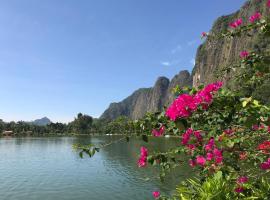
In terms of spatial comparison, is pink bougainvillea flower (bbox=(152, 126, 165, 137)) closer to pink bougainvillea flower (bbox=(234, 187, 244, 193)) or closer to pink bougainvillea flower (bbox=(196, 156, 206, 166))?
pink bougainvillea flower (bbox=(196, 156, 206, 166))

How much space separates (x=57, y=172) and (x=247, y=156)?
30.0m

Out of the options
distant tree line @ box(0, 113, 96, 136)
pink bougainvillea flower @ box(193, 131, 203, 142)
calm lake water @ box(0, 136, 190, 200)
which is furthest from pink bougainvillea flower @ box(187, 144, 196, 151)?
distant tree line @ box(0, 113, 96, 136)

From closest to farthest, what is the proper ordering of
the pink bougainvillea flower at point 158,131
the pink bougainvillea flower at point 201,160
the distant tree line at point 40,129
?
the pink bougainvillea flower at point 158,131 → the pink bougainvillea flower at point 201,160 → the distant tree line at point 40,129

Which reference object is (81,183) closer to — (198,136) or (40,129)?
(198,136)

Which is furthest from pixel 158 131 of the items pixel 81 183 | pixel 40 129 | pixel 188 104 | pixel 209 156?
pixel 40 129

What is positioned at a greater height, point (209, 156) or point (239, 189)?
point (209, 156)

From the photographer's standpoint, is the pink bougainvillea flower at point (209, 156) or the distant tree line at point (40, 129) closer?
the pink bougainvillea flower at point (209, 156)

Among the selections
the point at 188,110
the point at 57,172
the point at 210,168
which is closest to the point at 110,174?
the point at 57,172

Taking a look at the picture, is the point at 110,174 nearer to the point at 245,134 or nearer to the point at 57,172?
the point at 57,172

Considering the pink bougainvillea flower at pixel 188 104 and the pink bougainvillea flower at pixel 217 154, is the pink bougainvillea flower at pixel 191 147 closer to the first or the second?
the pink bougainvillea flower at pixel 217 154

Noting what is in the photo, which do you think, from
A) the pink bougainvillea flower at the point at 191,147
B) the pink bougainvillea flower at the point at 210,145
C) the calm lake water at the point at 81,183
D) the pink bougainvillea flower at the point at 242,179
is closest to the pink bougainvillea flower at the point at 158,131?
the pink bougainvillea flower at the point at 191,147

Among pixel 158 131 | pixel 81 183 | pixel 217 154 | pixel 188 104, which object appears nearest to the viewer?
pixel 188 104

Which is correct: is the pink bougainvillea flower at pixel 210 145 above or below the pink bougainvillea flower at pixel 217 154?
above

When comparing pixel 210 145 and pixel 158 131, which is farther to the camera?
pixel 210 145
